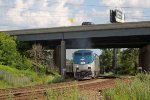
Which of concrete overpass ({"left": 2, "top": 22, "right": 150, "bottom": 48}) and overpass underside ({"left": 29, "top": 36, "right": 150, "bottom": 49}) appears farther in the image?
overpass underside ({"left": 29, "top": 36, "right": 150, "bottom": 49})

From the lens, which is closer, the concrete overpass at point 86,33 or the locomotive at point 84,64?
the locomotive at point 84,64

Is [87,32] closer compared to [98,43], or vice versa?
[87,32]

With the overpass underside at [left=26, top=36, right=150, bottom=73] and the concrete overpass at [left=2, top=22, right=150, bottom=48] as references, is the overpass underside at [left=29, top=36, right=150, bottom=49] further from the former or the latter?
the concrete overpass at [left=2, top=22, right=150, bottom=48]

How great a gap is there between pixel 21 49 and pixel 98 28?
13.1 m

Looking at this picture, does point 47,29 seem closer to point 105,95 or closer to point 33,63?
point 33,63

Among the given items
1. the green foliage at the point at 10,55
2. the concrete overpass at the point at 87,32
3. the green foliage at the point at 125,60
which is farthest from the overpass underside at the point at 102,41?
the green foliage at the point at 125,60

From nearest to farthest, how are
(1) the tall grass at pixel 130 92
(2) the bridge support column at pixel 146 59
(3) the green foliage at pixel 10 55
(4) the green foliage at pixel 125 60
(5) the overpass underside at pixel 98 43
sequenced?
1. (1) the tall grass at pixel 130 92
2. (3) the green foliage at pixel 10 55
3. (5) the overpass underside at pixel 98 43
4. (2) the bridge support column at pixel 146 59
5. (4) the green foliage at pixel 125 60

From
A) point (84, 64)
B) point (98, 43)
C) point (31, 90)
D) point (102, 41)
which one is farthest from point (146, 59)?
point (31, 90)

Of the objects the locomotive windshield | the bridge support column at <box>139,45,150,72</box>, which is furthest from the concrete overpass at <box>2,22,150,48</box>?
the locomotive windshield

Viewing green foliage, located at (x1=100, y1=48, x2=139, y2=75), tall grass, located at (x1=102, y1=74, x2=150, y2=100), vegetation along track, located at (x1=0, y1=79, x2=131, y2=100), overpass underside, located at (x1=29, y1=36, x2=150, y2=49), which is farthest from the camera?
green foliage, located at (x1=100, y1=48, x2=139, y2=75)

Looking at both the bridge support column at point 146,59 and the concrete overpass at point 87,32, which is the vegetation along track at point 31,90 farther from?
the bridge support column at point 146,59

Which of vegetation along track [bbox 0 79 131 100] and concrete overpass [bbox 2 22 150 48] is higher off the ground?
concrete overpass [bbox 2 22 150 48]

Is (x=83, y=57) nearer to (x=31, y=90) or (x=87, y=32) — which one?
(x=87, y=32)

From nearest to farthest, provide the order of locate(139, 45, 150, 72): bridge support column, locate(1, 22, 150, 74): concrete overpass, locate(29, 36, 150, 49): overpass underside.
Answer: locate(1, 22, 150, 74): concrete overpass
locate(29, 36, 150, 49): overpass underside
locate(139, 45, 150, 72): bridge support column
